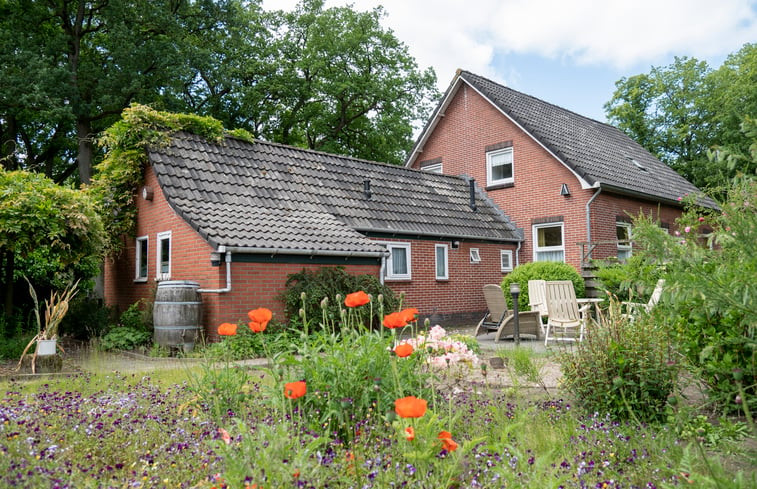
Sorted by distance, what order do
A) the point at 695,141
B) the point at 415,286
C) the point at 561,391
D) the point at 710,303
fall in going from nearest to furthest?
the point at 710,303 → the point at 561,391 → the point at 415,286 → the point at 695,141

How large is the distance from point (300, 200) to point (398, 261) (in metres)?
3.09

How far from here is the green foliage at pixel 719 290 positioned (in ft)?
8.90

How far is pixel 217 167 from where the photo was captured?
42.7 feet

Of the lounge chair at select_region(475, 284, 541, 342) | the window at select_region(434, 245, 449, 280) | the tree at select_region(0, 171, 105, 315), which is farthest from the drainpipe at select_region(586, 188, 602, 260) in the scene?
the tree at select_region(0, 171, 105, 315)

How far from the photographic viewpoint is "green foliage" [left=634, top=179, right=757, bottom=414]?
2713 mm

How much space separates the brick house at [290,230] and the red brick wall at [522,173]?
0.83 metres

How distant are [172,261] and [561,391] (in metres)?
9.13

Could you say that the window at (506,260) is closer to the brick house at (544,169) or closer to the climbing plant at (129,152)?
the brick house at (544,169)

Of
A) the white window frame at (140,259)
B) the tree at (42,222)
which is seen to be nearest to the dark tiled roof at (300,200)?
the tree at (42,222)

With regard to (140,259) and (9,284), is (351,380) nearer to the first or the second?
(9,284)

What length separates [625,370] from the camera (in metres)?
4.63

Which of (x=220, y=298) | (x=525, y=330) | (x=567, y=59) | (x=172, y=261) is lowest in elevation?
(x=525, y=330)

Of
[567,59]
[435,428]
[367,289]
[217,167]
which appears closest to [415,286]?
[367,289]

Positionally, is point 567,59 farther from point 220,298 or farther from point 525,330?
point 220,298
